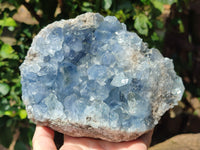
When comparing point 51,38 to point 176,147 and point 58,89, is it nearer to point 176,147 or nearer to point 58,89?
point 58,89

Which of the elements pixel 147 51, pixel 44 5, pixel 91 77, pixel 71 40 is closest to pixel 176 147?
pixel 147 51

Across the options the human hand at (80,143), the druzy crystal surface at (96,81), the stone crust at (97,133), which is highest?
the druzy crystal surface at (96,81)

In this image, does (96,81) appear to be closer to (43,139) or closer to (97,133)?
(97,133)

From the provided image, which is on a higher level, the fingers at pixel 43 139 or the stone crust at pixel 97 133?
the stone crust at pixel 97 133

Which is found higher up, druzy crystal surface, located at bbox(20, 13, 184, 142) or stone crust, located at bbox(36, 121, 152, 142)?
druzy crystal surface, located at bbox(20, 13, 184, 142)
